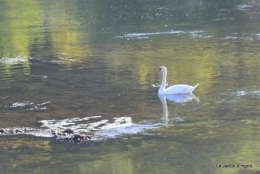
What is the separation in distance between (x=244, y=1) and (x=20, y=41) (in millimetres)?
22313

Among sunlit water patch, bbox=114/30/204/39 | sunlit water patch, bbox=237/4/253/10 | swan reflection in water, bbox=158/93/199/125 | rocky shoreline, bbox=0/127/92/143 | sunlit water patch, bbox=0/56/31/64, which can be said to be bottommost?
swan reflection in water, bbox=158/93/199/125

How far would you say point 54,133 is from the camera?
14.3 m

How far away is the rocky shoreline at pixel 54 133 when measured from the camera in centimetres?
1386

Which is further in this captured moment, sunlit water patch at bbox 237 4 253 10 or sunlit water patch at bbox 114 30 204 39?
sunlit water patch at bbox 237 4 253 10

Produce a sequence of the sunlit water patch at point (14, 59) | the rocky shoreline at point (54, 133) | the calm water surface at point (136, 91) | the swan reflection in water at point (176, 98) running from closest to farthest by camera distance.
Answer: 1. the calm water surface at point (136, 91)
2. the rocky shoreline at point (54, 133)
3. the swan reflection in water at point (176, 98)
4. the sunlit water patch at point (14, 59)

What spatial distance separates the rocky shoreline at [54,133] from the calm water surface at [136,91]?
24 cm

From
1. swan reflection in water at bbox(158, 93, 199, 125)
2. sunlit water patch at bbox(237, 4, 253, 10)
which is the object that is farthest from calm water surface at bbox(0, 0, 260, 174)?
sunlit water patch at bbox(237, 4, 253, 10)

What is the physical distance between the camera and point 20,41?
104ft

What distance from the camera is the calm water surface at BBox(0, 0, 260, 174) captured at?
1270 centimetres

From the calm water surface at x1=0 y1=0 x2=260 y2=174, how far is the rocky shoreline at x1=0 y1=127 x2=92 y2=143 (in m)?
0.24

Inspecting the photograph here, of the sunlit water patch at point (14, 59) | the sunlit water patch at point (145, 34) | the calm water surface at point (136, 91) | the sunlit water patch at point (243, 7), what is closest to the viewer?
the calm water surface at point (136, 91)

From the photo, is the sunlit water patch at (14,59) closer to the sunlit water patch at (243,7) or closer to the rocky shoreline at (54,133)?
the rocky shoreline at (54,133)

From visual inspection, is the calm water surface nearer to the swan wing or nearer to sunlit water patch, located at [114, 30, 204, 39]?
sunlit water patch, located at [114, 30, 204, 39]

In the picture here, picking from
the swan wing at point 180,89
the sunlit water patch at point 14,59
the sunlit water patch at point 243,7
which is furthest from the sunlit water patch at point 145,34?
the swan wing at point 180,89
